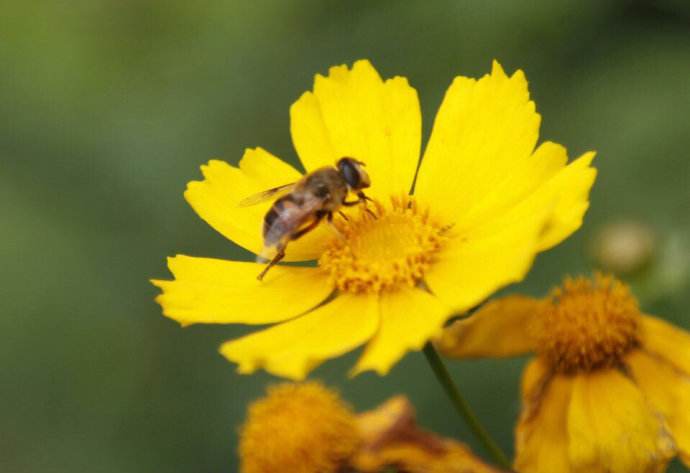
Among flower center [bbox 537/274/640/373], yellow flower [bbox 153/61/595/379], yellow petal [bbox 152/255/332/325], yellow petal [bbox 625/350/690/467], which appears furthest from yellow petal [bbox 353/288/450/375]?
yellow petal [bbox 625/350/690/467]

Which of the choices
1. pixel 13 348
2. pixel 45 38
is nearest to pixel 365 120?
pixel 13 348

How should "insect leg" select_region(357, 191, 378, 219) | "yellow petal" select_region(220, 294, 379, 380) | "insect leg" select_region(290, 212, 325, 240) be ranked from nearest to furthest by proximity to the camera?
"yellow petal" select_region(220, 294, 379, 380) < "insect leg" select_region(290, 212, 325, 240) < "insect leg" select_region(357, 191, 378, 219)

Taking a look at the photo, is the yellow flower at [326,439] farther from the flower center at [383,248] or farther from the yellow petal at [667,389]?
the yellow petal at [667,389]

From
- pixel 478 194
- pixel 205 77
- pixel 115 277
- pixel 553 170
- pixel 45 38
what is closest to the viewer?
pixel 553 170

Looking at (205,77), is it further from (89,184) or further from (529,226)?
(529,226)

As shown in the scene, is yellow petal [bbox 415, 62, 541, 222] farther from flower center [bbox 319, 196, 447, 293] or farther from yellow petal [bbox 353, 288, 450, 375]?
yellow petal [bbox 353, 288, 450, 375]

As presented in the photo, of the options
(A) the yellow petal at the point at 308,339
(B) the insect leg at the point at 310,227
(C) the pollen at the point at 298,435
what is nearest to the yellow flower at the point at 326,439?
(C) the pollen at the point at 298,435
